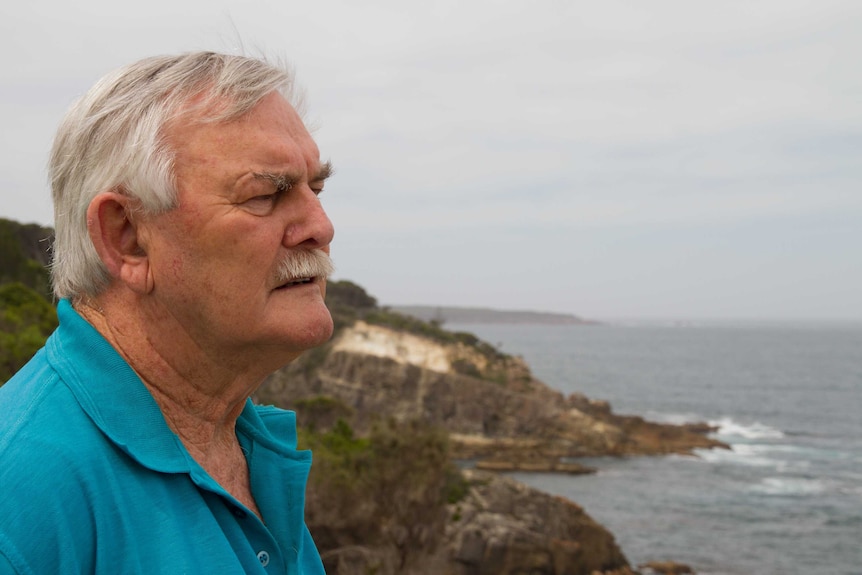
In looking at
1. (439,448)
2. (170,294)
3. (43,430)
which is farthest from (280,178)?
(439,448)

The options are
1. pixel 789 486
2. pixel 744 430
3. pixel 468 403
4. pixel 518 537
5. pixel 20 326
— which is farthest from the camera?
pixel 744 430

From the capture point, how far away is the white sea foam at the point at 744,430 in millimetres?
52275

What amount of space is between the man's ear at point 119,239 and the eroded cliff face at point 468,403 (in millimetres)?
40376

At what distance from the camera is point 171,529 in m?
1.30

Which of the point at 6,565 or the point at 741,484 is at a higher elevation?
the point at 6,565

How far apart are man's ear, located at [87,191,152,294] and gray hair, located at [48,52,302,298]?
0.09ft

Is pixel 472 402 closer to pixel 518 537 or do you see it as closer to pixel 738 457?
pixel 738 457

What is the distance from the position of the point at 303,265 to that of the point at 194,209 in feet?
0.71

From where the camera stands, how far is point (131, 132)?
4.75ft

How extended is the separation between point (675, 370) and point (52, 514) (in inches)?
4096

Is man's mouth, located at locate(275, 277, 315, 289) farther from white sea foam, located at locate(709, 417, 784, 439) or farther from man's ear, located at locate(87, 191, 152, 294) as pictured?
white sea foam, located at locate(709, 417, 784, 439)

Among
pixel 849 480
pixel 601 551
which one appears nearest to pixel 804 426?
pixel 849 480

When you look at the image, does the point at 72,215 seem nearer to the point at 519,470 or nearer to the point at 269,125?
the point at 269,125

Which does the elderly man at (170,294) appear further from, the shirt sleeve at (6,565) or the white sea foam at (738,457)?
the white sea foam at (738,457)
